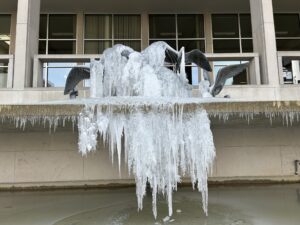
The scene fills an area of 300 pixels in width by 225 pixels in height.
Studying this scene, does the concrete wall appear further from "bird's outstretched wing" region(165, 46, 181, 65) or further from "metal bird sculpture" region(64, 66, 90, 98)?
"bird's outstretched wing" region(165, 46, 181, 65)

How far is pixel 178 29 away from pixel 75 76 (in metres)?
7.63

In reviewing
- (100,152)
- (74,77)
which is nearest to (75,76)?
(74,77)

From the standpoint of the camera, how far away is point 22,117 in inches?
264

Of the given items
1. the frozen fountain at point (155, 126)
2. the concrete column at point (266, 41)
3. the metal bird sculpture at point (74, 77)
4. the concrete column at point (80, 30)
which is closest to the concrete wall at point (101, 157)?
the metal bird sculpture at point (74, 77)

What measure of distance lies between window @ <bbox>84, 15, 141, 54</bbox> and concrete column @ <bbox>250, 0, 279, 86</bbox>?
5450mm

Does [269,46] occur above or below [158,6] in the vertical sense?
below

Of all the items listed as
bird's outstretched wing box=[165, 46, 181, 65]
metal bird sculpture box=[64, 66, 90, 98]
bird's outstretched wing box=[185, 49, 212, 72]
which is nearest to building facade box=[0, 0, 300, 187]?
metal bird sculpture box=[64, 66, 90, 98]

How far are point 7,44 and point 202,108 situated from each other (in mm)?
11410

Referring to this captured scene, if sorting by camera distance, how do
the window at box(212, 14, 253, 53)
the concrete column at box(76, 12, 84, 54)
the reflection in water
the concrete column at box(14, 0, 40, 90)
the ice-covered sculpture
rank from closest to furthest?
the ice-covered sculpture < the reflection in water < the concrete column at box(14, 0, 40, 90) < the concrete column at box(76, 12, 84, 54) < the window at box(212, 14, 253, 53)

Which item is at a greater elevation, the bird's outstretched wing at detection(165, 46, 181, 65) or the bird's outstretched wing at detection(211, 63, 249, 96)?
the bird's outstretched wing at detection(165, 46, 181, 65)

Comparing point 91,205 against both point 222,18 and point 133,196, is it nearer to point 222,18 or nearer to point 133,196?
point 133,196

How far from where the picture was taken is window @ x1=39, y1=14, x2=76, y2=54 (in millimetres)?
15102

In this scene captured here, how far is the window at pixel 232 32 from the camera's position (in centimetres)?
1529

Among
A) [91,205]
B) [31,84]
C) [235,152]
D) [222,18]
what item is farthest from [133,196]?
[222,18]
